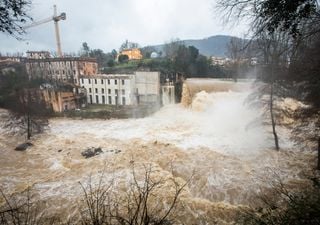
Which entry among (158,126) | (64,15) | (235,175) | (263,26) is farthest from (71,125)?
(64,15)

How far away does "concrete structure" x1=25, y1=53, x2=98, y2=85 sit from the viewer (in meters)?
44.2

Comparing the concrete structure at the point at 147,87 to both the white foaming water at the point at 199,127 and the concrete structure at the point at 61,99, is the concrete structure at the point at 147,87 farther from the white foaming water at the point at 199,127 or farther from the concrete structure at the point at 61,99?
the concrete structure at the point at 61,99

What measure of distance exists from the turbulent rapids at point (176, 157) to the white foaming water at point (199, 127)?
3.0 inches

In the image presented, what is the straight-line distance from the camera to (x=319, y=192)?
484cm

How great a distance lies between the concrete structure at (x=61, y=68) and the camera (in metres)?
44.2

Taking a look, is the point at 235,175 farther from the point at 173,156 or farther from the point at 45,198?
the point at 45,198

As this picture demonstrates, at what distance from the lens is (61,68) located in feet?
152

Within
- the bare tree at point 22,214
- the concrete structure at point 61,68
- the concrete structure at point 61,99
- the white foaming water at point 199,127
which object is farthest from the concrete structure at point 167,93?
the bare tree at point 22,214

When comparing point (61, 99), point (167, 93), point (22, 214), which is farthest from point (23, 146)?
point (167, 93)

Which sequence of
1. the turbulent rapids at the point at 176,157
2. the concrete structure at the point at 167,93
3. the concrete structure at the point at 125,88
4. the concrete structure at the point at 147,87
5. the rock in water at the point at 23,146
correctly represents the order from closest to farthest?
the turbulent rapids at the point at 176,157 < the rock in water at the point at 23,146 < the concrete structure at the point at 147,87 < the concrete structure at the point at 125,88 < the concrete structure at the point at 167,93

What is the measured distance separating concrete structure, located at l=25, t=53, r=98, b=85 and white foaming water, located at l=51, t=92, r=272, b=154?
17681 millimetres

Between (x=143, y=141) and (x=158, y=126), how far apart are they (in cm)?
486

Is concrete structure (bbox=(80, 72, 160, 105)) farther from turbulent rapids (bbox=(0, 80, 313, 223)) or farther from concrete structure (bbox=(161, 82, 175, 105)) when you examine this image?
turbulent rapids (bbox=(0, 80, 313, 223))

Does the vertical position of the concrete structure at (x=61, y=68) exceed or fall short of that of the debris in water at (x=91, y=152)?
it exceeds it
